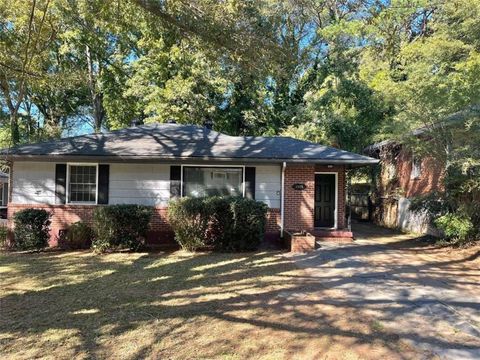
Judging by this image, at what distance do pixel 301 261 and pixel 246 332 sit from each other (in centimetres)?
459

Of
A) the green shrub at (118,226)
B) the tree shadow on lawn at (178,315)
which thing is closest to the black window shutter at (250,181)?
the green shrub at (118,226)

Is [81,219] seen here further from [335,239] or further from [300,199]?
[335,239]

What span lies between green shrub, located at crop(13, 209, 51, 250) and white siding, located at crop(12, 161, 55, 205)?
1.28m

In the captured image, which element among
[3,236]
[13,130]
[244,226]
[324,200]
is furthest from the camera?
[13,130]

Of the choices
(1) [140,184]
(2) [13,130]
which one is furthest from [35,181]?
(2) [13,130]

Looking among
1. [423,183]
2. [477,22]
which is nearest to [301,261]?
[423,183]

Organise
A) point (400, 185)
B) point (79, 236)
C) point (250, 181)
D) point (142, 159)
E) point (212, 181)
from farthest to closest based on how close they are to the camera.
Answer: point (400, 185)
point (212, 181)
point (250, 181)
point (142, 159)
point (79, 236)

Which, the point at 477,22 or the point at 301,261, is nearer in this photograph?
the point at 301,261

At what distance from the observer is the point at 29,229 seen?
1063cm

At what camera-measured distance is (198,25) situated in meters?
8.59

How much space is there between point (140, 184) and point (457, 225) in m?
8.72

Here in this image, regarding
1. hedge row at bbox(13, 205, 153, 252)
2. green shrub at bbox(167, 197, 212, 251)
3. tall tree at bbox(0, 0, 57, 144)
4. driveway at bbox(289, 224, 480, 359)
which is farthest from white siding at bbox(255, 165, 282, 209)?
tall tree at bbox(0, 0, 57, 144)

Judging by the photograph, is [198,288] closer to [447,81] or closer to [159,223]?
[159,223]

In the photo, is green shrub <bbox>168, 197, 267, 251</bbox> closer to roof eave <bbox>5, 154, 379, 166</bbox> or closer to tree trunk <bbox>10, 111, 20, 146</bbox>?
roof eave <bbox>5, 154, 379, 166</bbox>
